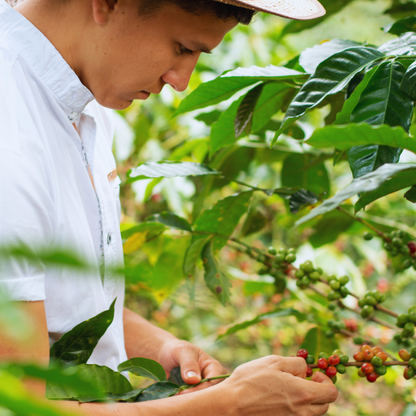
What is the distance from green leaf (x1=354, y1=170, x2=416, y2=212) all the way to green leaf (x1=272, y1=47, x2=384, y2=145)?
0.15 meters

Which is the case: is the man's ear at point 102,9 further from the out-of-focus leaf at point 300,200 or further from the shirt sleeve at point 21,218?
the out-of-focus leaf at point 300,200

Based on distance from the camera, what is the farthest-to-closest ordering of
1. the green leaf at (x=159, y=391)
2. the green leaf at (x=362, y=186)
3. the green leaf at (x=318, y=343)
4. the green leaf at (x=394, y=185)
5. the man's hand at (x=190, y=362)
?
the green leaf at (x=318, y=343)
the man's hand at (x=190, y=362)
the green leaf at (x=159, y=391)
the green leaf at (x=394, y=185)
the green leaf at (x=362, y=186)

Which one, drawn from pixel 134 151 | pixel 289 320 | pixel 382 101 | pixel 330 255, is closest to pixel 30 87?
pixel 382 101

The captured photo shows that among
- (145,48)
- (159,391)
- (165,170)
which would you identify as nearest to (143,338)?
(159,391)

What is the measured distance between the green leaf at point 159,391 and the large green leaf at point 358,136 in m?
0.46

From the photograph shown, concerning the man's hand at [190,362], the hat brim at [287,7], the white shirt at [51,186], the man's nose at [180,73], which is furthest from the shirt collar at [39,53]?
the man's hand at [190,362]

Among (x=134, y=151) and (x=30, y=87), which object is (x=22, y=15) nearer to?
(x=30, y=87)

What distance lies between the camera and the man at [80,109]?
0.55 metres

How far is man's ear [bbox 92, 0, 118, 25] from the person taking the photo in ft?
2.05

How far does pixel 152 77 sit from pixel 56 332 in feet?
1.47

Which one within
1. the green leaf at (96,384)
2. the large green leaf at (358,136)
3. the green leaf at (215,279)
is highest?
the large green leaf at (358,136)

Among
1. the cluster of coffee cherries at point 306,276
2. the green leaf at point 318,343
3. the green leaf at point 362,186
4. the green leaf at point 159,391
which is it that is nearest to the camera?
the green leaf at point 362,186

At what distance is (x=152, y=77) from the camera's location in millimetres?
709

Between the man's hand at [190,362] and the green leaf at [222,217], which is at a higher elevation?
the green leaf at [222,217]
